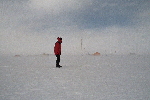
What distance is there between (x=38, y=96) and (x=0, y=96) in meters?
0.90

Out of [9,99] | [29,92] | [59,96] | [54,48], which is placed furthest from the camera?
[54,48]

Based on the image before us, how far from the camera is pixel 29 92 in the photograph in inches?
147

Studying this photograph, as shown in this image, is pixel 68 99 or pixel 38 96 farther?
pixel 38 96

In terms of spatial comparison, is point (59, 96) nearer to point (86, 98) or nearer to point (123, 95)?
point (86, 98)

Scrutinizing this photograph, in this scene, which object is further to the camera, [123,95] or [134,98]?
[123,95]

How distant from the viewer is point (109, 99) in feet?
10.6

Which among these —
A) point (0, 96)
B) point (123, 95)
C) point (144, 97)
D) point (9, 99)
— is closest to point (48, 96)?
point (9, 99)

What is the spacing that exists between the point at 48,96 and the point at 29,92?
2.10ft

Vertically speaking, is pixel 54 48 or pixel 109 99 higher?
pixel 54 48

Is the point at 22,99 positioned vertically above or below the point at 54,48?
below

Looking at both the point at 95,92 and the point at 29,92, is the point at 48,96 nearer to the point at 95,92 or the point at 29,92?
the point at 29,92

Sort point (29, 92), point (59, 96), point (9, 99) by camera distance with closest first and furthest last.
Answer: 1. point (9, 99)
2. point (59, 96)
3. point (29, 92)

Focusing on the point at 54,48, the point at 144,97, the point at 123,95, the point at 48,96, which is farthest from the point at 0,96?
the point at 54,48

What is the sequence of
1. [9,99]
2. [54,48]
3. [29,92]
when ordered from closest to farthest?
[9,99]
[29,92]
[54,48]
